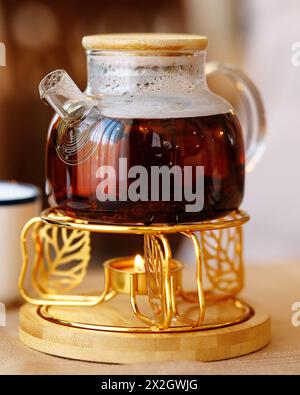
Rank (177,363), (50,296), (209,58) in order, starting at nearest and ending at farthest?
(177,363) < (50,296) < (209,58)

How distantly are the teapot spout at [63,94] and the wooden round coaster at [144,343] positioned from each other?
0.19 meters

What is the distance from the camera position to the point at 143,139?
2.59 ft

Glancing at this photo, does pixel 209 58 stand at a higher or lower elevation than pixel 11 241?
higher

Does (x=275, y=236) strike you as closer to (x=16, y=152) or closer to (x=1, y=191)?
(x=16, y=152)

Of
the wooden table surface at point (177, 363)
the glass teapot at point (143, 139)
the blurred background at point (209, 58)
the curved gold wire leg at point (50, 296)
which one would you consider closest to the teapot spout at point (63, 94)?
the glass teapot at point (143, 139)

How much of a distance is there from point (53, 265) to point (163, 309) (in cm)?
21

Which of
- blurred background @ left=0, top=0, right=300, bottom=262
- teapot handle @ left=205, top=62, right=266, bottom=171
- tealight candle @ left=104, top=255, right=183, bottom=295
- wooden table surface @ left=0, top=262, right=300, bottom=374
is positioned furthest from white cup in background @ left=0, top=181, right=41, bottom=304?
blurred background @ left=0, top=0, right=300, bottom=262

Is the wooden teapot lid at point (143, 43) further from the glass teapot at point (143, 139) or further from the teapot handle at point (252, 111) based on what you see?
the teapot handle at point (252, 111)

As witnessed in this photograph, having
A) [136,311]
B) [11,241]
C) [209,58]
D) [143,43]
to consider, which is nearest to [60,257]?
[11,241]

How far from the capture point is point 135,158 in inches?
31.1

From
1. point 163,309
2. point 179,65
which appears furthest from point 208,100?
point 163,309

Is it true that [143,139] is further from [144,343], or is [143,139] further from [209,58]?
[209,58]

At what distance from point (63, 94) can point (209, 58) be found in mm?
994

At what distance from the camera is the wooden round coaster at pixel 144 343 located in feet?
2.62
